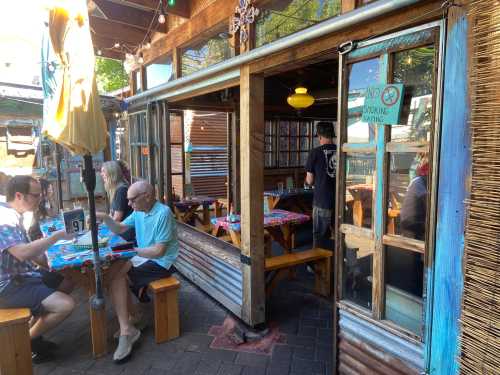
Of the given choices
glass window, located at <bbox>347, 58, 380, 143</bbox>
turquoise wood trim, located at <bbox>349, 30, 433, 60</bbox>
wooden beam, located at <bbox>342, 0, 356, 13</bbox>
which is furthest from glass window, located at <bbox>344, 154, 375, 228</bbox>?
wooden beam, located at <bbox>342, 0, 356, 13</bbox>

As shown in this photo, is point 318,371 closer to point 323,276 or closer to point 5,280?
point 323,276

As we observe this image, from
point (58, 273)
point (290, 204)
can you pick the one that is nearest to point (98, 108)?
point (58, 273)

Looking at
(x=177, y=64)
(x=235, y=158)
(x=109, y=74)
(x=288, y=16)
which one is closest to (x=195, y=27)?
(x=177, y=64)

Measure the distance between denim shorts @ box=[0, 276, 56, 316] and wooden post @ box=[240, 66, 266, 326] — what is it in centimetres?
170

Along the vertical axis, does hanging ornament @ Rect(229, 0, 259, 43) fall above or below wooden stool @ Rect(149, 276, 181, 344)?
above

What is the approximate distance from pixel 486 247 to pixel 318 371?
183 cm

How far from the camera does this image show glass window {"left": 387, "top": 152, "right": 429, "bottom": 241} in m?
1.81

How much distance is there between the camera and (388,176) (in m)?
1.98

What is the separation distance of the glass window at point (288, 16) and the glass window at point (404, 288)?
157 centimetres

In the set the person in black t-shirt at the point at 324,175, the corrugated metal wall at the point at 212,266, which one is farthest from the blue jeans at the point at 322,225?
the corrugated metal wall at the point at 212,266

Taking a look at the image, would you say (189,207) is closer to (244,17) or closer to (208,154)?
(244,17)

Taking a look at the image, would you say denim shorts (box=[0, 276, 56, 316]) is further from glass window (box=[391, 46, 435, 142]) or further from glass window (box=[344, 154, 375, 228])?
glass window (box=[391, 46, 435, 142])

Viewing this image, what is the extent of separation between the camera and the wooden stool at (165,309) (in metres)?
3.13

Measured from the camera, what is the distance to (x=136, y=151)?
5625 mm
